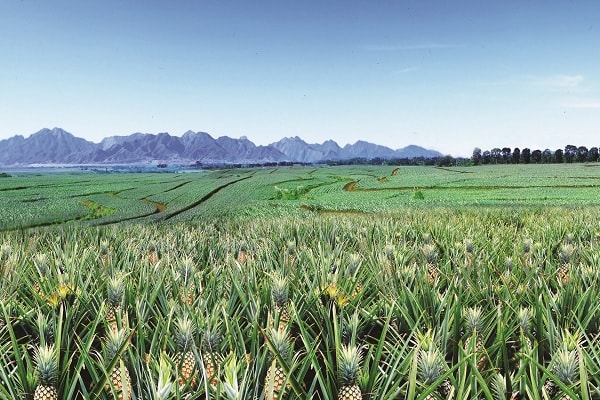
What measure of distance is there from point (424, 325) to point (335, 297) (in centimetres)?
48

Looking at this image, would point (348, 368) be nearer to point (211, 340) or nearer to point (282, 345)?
point (282, 345)

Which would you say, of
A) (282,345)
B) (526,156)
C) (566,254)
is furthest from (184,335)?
(526,156)

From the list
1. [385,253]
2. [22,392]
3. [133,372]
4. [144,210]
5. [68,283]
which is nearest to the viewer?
[22,392]

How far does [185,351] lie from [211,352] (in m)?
0.12

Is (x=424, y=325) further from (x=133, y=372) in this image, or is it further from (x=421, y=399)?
(x=133, y=372)

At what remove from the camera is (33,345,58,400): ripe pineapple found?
56.6 inches

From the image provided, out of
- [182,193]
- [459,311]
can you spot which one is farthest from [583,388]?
[182,193]

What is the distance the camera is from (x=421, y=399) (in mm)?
1298

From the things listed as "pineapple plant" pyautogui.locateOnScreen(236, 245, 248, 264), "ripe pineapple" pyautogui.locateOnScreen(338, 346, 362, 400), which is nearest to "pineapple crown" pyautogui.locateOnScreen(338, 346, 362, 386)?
"ripe pineapple" pyautogui.locateOnScreen(338, 346, 362, 400)

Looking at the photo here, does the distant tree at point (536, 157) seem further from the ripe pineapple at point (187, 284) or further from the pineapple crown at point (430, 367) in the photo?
the pineapple crown at point (430, 367)

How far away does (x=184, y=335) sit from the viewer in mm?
1711

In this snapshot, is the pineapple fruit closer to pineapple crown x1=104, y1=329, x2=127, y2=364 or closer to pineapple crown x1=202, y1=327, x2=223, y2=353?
pineapple crown x1=202, y1=327, x2=223, y2=353

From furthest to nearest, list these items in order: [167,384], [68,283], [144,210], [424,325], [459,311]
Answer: [144,210], [68,283], [424,325], [459,311], [167,384]

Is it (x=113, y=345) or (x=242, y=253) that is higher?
(x=113, y=345)
